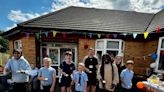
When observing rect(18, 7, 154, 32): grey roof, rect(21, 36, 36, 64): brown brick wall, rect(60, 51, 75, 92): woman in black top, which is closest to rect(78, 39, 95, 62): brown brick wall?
rect(18, 7, 154, 32): grey roof

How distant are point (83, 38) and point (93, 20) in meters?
1.68

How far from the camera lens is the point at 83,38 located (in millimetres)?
8492

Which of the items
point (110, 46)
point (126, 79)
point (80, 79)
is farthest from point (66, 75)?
point (110, 46)

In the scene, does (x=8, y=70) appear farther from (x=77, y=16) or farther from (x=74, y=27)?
(x=77, y=16)

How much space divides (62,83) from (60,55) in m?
4.38

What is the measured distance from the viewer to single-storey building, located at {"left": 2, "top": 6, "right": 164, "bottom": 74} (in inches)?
312

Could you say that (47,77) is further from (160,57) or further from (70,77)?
(160,57)

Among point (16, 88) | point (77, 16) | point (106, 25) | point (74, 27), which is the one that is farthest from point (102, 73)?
point (77, 16)

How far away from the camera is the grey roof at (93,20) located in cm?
838

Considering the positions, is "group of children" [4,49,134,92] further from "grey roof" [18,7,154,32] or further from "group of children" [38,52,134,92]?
"grey roof" [18,7,154,32]

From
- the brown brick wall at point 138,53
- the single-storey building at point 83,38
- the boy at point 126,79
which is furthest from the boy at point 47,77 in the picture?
the brown brick wall at point 138,53

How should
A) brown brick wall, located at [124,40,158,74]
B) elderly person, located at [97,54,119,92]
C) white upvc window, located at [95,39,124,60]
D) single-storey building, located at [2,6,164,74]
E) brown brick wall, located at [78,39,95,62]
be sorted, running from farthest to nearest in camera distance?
brown brick wall, located at [124,40,158,74]
brown brick wall, located at [78,39,95,62]
white upvc window, located at [95,39,124,60]
single-storey building, located at [2,6,164,74]
elderly person, located at [97,54,119,92]

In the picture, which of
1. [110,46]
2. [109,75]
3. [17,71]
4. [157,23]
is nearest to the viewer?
[17,71]

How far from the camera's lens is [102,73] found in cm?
433
